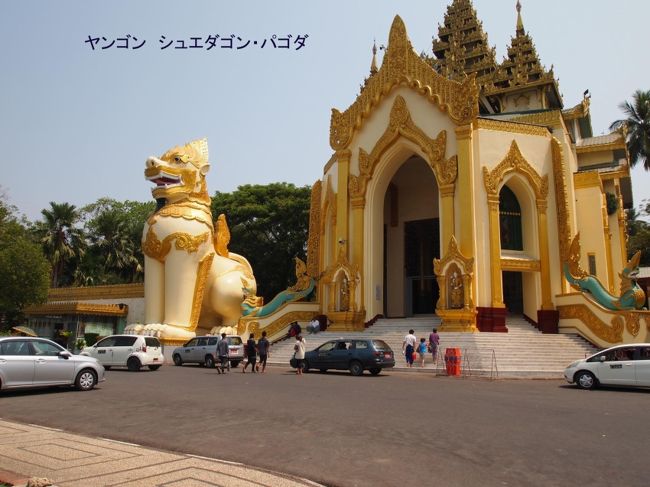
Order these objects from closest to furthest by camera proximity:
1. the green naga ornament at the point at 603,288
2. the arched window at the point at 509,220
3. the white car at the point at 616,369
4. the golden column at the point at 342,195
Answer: the white car at the point at 616,369, the green naga ornament at the point at 603,288, the arched window at the point at 509,220, the golden column at the point at 342,195

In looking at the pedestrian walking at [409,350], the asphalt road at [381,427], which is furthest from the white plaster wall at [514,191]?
the asphalt road at [381,427]

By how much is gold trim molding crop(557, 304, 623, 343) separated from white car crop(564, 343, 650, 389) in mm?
6436

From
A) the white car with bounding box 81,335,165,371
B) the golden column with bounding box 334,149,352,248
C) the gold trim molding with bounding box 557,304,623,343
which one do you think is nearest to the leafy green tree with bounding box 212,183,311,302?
the golden column with bounding box 334,149,352,248

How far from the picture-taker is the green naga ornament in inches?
746

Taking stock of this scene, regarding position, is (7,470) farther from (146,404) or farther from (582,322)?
(582,322)

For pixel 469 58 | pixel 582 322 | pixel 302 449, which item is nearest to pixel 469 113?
pixel 582 322

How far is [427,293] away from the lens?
28.1m

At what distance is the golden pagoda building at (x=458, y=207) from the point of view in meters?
21.6

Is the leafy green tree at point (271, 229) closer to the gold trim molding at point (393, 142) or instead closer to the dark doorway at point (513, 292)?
the gold trim molding at point (393, 142)

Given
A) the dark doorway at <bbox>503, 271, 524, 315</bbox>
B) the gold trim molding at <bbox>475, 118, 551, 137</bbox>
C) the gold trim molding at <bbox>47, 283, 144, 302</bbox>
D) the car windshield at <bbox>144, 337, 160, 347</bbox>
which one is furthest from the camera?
the gold trim molding at <bbox>47, 283, 144, 302</bbox>

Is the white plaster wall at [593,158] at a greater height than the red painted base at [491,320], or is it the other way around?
the white plaster wall at [593,158]

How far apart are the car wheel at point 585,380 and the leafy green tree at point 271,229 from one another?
2645 centimetres

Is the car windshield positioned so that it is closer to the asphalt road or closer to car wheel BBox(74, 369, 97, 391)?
the asphalt road

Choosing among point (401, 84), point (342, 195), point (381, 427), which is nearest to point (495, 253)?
point (342, 195)
